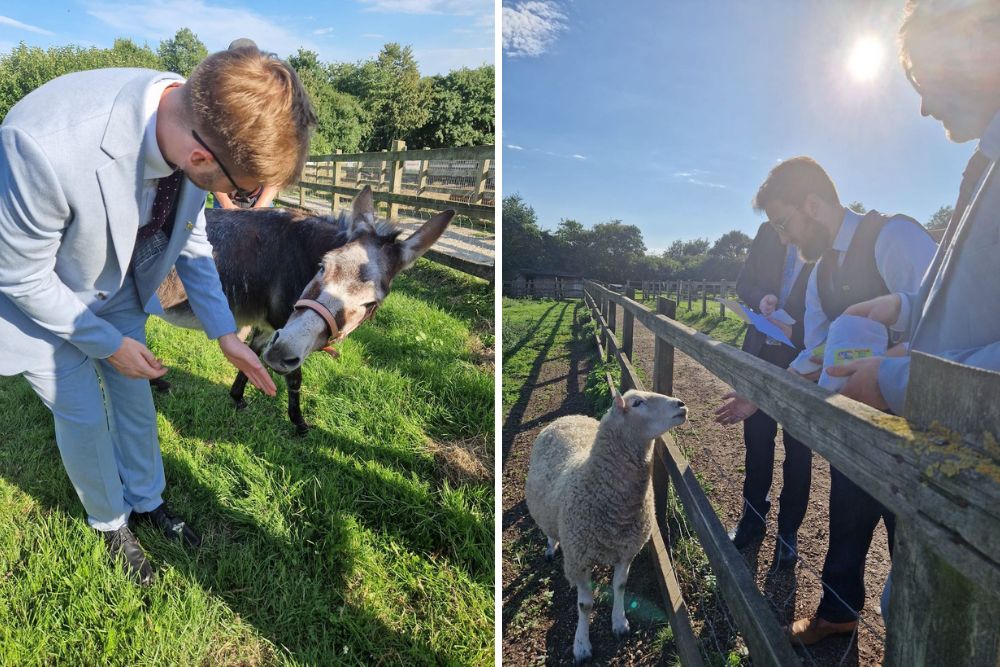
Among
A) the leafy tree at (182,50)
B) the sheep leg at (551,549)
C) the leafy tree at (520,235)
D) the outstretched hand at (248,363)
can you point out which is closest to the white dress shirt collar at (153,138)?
the outstretched hand at (248,363)

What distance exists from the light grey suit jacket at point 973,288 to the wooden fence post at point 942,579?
276 mm

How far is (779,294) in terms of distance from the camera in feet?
6.12

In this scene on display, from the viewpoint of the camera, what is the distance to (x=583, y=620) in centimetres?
197

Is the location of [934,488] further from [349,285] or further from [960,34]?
[349,285]

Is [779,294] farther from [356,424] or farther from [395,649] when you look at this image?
[356,424]

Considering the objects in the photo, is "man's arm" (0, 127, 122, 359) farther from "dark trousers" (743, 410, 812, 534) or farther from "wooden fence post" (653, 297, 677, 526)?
"dark trousers" (743, 410, 812, 534)

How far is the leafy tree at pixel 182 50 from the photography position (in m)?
43.9

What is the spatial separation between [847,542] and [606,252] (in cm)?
140

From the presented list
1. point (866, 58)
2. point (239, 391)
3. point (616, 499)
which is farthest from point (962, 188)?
point (239, 391)

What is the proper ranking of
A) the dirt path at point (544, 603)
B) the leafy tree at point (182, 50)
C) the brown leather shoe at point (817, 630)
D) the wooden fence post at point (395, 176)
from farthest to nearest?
the leafy tree at point (182, 50), the wooden fence post at point (395, 176), the dirt path at point (544, 603), the brown leather shoe at point (817, 630)

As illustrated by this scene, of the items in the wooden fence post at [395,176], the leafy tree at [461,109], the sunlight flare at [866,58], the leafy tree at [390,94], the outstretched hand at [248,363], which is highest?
the leafy tree at [390,94]

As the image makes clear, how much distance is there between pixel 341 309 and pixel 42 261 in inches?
31.8

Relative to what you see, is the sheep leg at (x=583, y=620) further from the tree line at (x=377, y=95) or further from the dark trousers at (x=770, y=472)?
the tree line at (x=377, y=95)

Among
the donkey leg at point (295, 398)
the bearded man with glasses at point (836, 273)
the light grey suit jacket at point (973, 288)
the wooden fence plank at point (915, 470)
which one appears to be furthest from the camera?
the donkey leg at point (295, 398)
